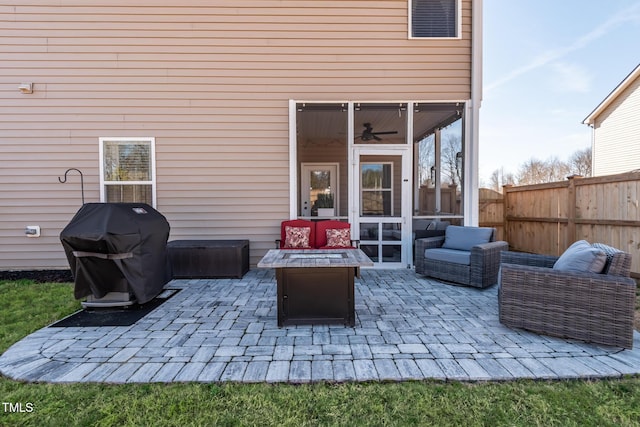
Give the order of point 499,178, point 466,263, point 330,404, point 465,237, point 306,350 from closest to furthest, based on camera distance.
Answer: point 330,404, point 306,350, point 466,263, point 465,237, point 499,178

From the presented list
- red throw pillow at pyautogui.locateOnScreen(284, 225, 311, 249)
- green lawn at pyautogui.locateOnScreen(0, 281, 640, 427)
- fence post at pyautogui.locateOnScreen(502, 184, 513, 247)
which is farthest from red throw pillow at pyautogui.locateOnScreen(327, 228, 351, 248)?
fence post at pyautogui.locateOnScreen(502, 184, 513, 247)

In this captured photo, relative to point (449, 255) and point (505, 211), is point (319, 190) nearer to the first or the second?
point (449, 255)

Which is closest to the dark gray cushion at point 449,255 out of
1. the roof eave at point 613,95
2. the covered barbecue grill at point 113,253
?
the covered barbecue grill at point 113,253

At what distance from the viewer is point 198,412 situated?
1815 mm

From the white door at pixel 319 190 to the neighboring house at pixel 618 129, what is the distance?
394 inches

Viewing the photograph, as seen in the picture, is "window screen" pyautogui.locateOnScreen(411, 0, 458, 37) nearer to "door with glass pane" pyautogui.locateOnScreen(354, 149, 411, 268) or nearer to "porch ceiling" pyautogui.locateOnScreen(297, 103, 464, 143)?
"porch ceiling" pyautogui.locateOnScreen(297, 103, 464, 143)

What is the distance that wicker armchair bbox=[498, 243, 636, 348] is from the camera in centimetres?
251

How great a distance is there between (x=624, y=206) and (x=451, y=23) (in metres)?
3.83

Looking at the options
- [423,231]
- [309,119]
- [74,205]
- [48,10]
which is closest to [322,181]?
[309,119]

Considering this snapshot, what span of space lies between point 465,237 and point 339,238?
1.87m

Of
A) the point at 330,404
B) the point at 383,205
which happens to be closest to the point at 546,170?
the point at 383,205

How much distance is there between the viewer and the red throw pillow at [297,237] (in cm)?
492

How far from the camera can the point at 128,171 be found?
17.3ft

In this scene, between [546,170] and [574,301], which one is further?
[546,170]
